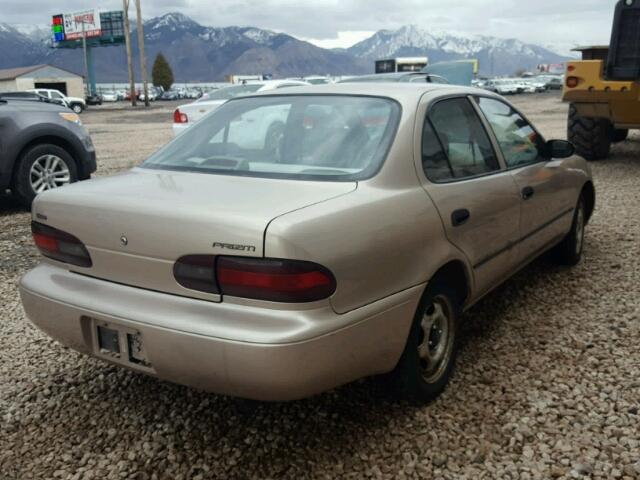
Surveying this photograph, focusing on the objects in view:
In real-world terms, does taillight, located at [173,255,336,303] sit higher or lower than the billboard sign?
lower

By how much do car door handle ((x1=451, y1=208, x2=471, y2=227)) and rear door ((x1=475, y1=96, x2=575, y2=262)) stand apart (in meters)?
0.72

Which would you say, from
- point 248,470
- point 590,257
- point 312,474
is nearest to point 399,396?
point 312,474

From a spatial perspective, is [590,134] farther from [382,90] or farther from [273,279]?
[273,279]

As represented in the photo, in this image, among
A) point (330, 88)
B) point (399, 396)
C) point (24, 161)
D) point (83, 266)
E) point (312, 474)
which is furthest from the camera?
point (24, 161)

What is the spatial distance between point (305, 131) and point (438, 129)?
631mm

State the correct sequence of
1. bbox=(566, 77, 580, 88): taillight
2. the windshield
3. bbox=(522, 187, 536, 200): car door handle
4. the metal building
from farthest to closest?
the metal building
the windshield
bbox=(566, 77, 580, 88): taillight
bbox=(522, 187, 536, 200): car door handle

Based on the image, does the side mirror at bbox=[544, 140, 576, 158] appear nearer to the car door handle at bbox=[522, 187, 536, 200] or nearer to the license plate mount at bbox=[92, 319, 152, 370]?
the car door handle at bbox=[522, 187, 536, 200]

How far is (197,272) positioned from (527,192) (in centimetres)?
214

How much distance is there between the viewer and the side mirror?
411 centimetres

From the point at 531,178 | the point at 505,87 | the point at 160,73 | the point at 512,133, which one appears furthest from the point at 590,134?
the point at 160,73

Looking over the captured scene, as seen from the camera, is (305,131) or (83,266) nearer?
(83,266)

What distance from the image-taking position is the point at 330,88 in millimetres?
3357

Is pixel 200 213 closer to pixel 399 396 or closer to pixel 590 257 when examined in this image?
pixel 399 396

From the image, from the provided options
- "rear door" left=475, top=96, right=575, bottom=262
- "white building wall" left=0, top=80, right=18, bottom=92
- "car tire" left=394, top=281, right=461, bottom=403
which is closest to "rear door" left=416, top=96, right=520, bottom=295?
"rear door" left=475, top=96, right=575, bottom=262
